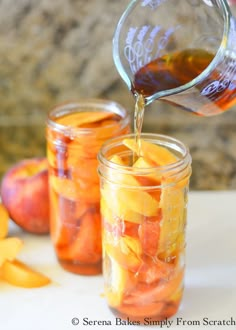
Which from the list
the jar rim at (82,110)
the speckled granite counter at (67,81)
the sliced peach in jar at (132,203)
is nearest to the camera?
the sliced peach in jar at (132,203)

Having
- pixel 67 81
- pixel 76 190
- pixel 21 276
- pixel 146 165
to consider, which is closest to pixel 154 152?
pixel 146 165

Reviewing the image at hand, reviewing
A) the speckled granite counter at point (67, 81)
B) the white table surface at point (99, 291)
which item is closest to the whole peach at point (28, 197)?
the white table surface at point (99, 291)

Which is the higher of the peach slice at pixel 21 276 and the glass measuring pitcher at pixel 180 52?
the glass measuring pitcher at pixel 180 52

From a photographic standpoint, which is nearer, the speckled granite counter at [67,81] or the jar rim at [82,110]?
the jar rim at [82,110]

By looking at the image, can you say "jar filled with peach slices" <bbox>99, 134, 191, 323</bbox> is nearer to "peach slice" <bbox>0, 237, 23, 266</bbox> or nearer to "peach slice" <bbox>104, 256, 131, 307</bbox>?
"peach slice" <bbox>104, 256, 131, 307</bbox>

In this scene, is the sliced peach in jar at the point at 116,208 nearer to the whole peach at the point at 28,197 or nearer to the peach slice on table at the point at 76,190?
the peach slice on table at the point at 76,190

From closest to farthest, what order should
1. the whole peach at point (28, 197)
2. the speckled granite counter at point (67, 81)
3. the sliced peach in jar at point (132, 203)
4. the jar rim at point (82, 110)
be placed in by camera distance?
the sliced peach in jar at point (132, 203) < the jar rim at point (82, 110) < the whole peach at point (28, 197) < the speckled granite counter at point (67, 81)

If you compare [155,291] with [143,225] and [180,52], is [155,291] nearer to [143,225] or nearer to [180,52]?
[143,225]

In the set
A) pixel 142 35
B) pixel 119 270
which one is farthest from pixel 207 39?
pixel 119 270
